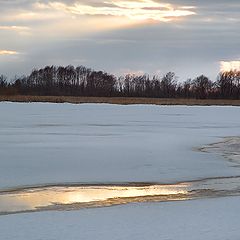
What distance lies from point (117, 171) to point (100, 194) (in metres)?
2.36

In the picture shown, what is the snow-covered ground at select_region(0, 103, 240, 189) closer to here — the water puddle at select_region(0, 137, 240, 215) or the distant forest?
the water puddle at select_region(0, 137, 240, 215)

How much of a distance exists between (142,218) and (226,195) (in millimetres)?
2494

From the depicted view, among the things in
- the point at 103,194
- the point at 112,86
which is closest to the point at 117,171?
the point at 103,194

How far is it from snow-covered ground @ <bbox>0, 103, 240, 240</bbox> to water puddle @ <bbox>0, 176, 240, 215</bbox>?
46 centimetres

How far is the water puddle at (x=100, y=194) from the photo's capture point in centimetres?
791

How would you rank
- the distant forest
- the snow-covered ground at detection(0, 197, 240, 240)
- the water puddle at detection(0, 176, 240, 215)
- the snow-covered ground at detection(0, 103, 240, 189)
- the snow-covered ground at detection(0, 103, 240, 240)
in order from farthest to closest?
the distant forest → the snow-covered ground at detection(0, 103, 240, 189) → the water puddle at detection(0, 176, 240, 215) → the snow-covered ground at detection(0, 103, 240, 240) → the snow-covered ground at detection(0, 197, 240, 240)

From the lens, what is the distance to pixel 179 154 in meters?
14.1

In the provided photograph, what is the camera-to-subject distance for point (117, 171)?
11.2m

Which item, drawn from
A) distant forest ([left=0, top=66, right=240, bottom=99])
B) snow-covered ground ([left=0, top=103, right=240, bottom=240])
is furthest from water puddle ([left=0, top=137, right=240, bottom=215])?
distant forest ([left=0, top=66, right=240, bottom=99])

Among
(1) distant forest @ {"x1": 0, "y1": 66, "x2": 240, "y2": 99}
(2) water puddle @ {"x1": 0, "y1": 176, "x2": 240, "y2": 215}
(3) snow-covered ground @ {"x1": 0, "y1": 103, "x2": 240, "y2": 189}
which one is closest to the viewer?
(2) water puddle @ {"x1": 0, "y1": 176, "x2": 240, "y2": 215}

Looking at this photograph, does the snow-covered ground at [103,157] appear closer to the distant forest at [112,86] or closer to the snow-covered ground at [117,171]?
the snow-covered ground at [117,171]

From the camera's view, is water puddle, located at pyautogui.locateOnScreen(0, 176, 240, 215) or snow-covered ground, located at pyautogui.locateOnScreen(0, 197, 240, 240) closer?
snow-covered ground, located at pyautogui.locateOnScreen(0, 197, 240, 240)

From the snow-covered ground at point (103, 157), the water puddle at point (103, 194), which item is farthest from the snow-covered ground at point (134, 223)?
the snow-covered ground at point (103, 157)

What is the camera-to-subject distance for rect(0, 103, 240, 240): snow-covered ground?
6129 millimetres
